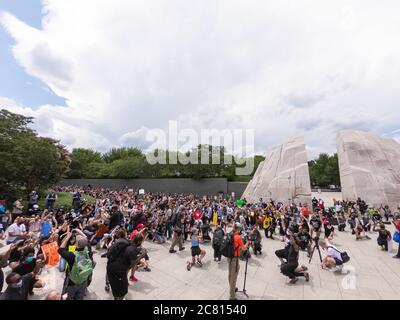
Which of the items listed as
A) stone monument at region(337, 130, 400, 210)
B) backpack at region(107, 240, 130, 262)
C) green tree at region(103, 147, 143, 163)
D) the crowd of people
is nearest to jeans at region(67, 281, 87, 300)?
the crowd of people

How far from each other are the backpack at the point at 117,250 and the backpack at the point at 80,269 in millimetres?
439

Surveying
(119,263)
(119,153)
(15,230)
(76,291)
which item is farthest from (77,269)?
(119,153)

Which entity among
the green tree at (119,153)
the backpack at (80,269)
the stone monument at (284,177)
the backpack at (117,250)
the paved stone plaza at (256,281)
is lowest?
the paved stone plaza at (256,281)

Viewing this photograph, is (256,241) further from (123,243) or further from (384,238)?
(123,243)

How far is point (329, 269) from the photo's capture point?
7.32m

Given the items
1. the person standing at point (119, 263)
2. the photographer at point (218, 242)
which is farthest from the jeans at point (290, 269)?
the person standing at point (119, 263)

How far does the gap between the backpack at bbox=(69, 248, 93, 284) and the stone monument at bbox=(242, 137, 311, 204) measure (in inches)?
801

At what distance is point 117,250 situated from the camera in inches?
171

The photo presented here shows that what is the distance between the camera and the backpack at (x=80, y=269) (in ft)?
13.5

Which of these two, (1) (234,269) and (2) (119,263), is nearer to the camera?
(2) (119,263)

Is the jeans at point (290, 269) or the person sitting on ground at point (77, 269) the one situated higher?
the person sitting on ground at point (77, 269)

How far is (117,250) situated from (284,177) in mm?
21221

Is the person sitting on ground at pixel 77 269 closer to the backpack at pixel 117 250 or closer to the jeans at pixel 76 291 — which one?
the jeans at pixel 76 291
